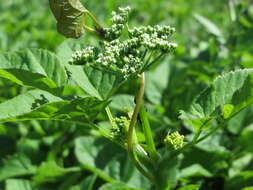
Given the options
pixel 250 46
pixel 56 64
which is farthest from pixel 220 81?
pixel 250 46

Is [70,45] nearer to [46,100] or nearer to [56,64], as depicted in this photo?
[56,64]

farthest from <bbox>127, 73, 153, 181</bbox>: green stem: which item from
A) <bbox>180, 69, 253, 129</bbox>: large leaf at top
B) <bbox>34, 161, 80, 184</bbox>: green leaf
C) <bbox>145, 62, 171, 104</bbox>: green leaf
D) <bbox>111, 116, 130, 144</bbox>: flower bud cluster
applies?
<bbox>145, 62, 171, 104</bbox>: green leaf

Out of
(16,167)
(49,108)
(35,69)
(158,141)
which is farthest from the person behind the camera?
(158,141)

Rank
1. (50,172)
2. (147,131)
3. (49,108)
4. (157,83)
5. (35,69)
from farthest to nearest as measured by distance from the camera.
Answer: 1. (157,83)
2. (50,172)
3. (35,69)
4. (147,131)
5. (49,108)

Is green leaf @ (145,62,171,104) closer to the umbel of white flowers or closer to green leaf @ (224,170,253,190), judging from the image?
green leaf @ (224,170,253,190)

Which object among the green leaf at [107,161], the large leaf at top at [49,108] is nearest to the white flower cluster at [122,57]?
the large leaf at top at [49,108]

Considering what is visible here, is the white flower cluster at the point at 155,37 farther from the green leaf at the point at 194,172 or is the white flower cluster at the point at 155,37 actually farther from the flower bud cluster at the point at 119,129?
the green leaf at the point at 194,172

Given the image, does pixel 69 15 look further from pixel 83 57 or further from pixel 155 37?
pixel 155 37

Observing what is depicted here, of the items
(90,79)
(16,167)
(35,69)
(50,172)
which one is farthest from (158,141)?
A: (35,69)
